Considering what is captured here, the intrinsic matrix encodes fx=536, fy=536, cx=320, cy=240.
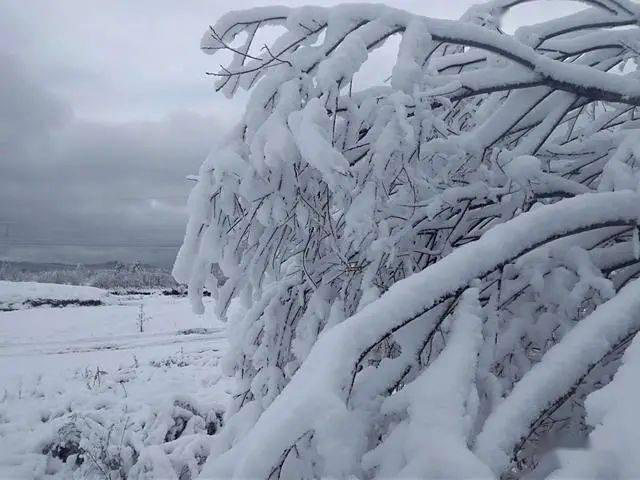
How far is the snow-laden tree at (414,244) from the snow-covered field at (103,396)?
3.39 meters

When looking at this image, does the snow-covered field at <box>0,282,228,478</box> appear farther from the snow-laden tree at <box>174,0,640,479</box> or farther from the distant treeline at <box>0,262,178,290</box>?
the distant treeline at <box>0,262,178,290</box>

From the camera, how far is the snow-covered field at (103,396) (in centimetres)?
577

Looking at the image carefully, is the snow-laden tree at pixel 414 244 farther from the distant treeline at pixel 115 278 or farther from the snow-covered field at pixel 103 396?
the distant treeline at pixel 115 278

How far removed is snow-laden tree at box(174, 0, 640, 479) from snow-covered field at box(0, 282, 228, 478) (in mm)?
3385

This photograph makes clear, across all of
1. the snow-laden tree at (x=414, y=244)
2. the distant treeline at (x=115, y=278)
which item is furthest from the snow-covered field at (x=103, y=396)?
the distant treeline at (x=115, y=278)

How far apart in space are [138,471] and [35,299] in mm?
27292

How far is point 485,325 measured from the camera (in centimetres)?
198

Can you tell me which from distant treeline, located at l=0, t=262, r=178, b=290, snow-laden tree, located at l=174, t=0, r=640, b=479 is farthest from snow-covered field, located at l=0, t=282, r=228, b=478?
distant treeline, located at l=0, t=262, r=178, b=290

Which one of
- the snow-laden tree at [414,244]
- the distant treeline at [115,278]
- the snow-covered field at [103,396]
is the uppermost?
the snow-laden tree at [414,244]

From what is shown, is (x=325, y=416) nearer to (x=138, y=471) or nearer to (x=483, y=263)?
(x=483, y=263)

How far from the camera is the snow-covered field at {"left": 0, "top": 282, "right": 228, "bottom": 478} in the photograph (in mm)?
5773

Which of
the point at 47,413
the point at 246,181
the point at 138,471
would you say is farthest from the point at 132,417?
the point at 246,181

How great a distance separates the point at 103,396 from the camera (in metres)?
8.39

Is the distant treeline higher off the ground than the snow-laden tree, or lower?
lower
